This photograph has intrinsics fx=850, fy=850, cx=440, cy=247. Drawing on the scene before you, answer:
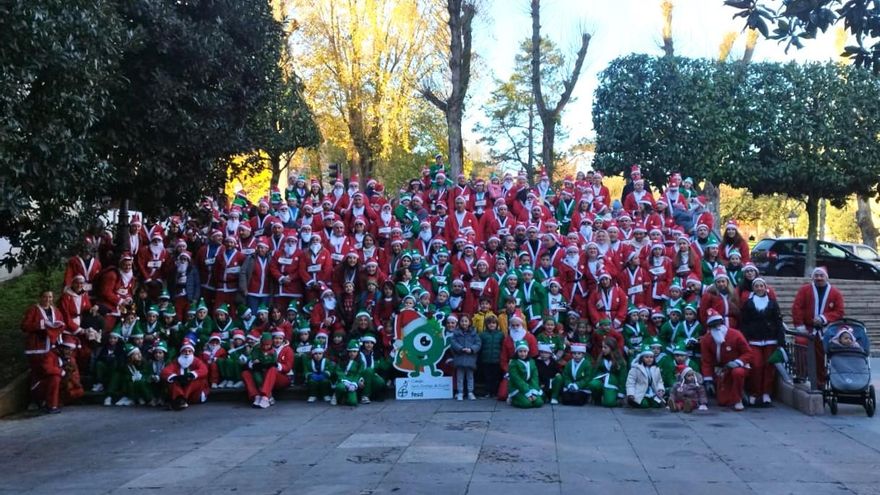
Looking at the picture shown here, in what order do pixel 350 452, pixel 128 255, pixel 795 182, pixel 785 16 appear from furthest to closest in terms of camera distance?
pixel 795 182 < pixel 128 255 < pixel 350 452 < pixel 785 16

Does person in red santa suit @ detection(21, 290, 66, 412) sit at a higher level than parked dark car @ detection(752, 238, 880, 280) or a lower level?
lower

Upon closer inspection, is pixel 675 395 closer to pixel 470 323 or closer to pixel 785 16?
pixel 470 323

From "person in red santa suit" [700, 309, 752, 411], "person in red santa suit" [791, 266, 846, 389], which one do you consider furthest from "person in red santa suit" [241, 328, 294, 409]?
"person in red santa suit" [791, 266, 846, 389]

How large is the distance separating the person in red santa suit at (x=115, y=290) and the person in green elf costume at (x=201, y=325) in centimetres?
114

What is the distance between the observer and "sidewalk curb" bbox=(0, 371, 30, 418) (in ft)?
40.4

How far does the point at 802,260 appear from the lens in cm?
2455

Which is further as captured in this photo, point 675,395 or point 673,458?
point 675,395

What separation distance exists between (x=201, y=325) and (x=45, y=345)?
231 centimetres

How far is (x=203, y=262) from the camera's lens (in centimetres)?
1538

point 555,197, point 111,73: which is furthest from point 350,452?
point 555,197

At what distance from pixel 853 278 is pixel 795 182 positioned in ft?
10.8

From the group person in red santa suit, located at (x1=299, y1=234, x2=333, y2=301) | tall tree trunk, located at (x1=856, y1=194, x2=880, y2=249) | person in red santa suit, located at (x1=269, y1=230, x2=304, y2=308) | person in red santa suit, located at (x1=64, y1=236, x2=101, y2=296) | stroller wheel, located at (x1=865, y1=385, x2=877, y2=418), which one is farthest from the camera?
tall tree trunk, located at (x1=856, y1=194, x2=880, y2=249)

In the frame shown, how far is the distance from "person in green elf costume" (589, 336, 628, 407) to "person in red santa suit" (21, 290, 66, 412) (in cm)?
784

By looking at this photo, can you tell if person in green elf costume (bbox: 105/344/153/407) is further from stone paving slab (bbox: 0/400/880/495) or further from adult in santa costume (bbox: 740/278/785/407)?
adult in santa costume (bbox: 740/278/785/407)
